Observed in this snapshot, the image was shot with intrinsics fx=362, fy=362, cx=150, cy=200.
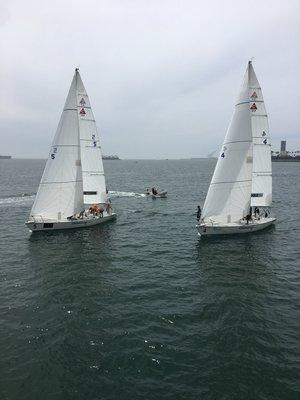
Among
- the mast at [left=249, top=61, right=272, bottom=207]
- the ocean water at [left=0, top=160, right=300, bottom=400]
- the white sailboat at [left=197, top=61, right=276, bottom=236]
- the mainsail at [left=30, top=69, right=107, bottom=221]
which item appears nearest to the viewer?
the ocean water at [left=0, top=160, right=300, bottom=400]

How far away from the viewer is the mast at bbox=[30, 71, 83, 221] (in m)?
42.9

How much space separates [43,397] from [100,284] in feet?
40.9

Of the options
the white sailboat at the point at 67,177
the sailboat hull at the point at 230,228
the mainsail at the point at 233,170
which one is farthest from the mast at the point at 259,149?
the white sailboat at the point at 67,177

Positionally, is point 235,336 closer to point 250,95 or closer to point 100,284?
point 100,284

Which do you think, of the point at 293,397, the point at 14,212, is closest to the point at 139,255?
the point at 293,397

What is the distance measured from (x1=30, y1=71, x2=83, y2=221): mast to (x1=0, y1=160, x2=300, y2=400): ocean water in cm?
387

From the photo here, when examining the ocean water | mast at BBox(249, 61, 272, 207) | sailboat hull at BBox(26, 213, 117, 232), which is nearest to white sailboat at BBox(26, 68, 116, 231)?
sailboat hull at BBox(26, 213, 117, 232)

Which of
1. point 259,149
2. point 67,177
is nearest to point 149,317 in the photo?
point 67,177

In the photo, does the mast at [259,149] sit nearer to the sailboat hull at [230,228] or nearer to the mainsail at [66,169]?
the sailboat hull at [230,228]

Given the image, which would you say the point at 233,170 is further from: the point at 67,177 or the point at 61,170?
the point at 61,170

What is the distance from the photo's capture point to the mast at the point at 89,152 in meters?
45.9

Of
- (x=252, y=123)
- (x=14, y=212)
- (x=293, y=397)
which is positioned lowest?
(x=293, y=397)

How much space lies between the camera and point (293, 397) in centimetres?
1557

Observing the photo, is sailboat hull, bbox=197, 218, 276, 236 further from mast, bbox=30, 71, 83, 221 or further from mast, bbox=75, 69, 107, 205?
mast, bbox=75, 69, 107, 205
